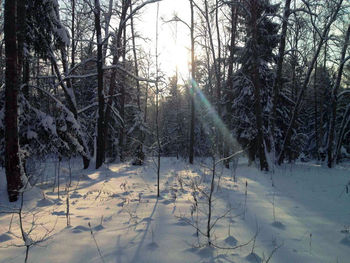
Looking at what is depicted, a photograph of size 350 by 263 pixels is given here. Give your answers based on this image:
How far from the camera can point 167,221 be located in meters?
3.65

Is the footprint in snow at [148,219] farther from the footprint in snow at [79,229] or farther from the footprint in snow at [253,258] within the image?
the footprint in snow at [253,258]

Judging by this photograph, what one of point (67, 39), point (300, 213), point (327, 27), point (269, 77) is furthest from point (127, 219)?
point (269, 77)

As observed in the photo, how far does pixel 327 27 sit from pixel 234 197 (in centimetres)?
976

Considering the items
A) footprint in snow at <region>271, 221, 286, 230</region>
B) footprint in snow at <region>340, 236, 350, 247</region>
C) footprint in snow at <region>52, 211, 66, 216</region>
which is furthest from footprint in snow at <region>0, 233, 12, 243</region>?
footprint in snow at <region>340, 236, 350, 247</region>

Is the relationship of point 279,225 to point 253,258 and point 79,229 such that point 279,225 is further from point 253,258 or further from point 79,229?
point 79,229

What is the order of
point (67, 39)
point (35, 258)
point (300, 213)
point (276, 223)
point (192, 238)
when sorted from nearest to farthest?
point (35, 258) → point (192, 238) → point (276, 223) → point (300, 213) → point (67, 39)

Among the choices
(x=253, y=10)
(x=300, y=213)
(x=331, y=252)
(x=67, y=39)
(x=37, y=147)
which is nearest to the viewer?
(x=331, y=252)

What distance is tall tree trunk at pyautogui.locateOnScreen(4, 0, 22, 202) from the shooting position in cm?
455

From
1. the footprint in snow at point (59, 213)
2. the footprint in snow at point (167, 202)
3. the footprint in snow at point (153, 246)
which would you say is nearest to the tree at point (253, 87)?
the footprint in snow at point (167, 202)

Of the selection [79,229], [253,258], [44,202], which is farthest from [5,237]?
[253,258]

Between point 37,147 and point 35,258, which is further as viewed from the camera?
point 37,147

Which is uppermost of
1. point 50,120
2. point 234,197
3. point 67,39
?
point 67,39

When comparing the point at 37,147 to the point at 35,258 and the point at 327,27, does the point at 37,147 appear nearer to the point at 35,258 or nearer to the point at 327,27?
the point at 35,258

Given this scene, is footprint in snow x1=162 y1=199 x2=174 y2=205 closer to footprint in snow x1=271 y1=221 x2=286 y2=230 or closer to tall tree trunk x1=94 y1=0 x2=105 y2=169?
footprint in snow x1=271 y1=221 x2=286 y2=230
